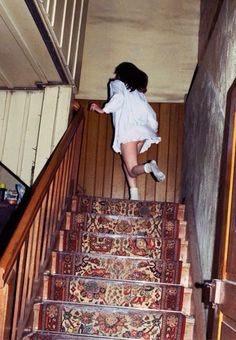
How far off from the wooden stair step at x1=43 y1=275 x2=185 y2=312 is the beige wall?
275mm

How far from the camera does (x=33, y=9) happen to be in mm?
2900

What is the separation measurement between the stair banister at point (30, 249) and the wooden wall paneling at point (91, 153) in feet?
4.55

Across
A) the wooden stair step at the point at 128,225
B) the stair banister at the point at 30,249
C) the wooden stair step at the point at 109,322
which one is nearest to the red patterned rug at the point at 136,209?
the wooden stair step at the point at 128,225

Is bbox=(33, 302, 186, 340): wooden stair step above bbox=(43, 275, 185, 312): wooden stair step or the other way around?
the other way around

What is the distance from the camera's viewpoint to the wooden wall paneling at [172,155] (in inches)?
191

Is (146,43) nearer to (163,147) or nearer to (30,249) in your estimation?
(163,147)

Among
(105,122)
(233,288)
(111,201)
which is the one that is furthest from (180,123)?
(233,288)

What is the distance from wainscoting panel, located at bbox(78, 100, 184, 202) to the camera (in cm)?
487

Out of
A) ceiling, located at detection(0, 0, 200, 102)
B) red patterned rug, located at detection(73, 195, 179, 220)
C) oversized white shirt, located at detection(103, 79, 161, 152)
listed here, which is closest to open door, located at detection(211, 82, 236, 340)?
red patterned rug, located at detection(73, 195, 179, 220)

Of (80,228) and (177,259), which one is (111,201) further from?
(177,259)

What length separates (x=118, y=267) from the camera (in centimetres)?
300

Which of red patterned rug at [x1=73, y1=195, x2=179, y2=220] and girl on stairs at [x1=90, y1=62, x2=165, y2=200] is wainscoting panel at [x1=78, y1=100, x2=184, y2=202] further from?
red patterned rug at [x1=73, y1=195, x2=179, y2=220]

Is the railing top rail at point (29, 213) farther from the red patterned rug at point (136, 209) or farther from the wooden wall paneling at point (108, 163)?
the wooden wall paneling at point (108, 163)

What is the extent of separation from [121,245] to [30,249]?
940 mm
